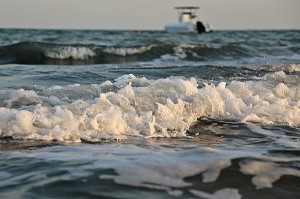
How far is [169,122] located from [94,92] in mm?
1333

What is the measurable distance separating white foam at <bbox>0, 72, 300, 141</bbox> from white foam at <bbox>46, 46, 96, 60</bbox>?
1049 centimetres

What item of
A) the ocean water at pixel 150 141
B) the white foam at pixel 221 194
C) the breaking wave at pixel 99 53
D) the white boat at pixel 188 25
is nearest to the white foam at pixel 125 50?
the breaking wave at pixel 99 53

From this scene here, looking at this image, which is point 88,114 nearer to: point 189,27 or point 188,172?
point 188,172

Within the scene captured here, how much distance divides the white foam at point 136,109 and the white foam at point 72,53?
10.5 meters

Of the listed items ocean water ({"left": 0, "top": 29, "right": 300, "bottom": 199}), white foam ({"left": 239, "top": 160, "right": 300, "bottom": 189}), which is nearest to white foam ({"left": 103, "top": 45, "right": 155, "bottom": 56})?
ocean water ({"left": 0, "top": 29, "right": 300, "bottom": 199})

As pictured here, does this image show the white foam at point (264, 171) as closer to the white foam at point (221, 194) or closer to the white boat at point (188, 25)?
the white foam at point (221, 194)

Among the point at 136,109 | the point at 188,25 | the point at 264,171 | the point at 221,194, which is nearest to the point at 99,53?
the point at 136,109

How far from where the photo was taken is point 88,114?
4809 millimetres

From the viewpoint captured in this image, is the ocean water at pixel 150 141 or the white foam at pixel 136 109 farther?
the white foam at pixel 136 109

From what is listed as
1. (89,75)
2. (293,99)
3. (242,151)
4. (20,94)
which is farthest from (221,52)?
(242,151)

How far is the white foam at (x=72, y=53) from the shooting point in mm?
17047

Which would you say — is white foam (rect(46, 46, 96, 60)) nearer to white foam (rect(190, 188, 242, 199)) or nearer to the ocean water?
the ocean water

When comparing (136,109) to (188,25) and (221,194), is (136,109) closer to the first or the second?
(221,194)

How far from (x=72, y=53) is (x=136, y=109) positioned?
494 inches
